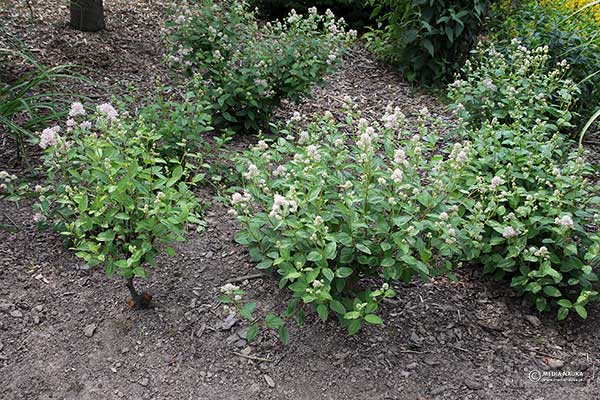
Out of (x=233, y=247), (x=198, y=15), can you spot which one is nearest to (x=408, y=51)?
(x=198, y=15)

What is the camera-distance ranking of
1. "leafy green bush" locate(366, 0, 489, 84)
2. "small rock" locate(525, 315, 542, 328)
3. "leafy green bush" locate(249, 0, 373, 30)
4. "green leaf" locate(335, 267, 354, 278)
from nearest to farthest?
"green leaf" locate(335, 267, 354, 278) → "small rock" locate(525, 315, 542, 328) → "leafy green bush" locate(366, 0, 489, 84) → "leafy green bush" locate(249, 0, 373, 30)

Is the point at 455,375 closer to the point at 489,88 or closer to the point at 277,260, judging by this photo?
the point at 277,260

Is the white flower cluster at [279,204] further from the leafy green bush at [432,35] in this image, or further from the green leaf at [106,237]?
the leafy green bush at [432,35]

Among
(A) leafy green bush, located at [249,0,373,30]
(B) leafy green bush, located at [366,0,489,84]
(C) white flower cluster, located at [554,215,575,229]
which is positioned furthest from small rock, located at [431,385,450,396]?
(A) leafy green bush, located at [249,0,373,30]

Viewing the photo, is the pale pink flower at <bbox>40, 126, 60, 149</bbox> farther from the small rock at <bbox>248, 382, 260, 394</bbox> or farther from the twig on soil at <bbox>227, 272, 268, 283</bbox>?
the small rock at <bbox>248, 382, 260, 394</bbox>

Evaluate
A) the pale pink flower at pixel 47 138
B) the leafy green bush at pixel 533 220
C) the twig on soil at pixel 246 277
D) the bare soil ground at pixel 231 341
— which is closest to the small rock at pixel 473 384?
the bare soil ground at pixel 231 341

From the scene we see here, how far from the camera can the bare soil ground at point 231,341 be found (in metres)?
2.19

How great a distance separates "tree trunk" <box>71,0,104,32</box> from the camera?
454 cm

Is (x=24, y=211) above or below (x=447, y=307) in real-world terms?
below

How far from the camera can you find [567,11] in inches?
193

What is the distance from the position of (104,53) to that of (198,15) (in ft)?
3.93

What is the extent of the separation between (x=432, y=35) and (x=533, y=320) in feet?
8.94

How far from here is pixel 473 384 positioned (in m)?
2.22

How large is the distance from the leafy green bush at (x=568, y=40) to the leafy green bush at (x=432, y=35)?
0.31m
